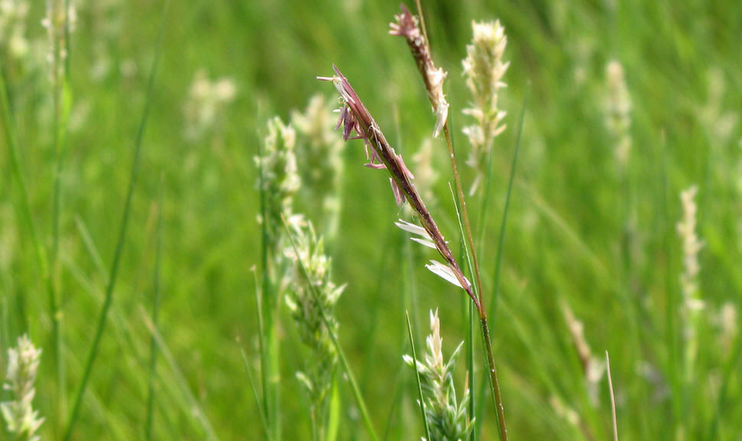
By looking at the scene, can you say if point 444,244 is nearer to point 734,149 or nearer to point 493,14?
point 734,149

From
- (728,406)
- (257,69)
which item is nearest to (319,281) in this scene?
(728,406)

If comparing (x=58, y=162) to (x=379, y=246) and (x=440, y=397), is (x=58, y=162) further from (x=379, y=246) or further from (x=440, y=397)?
(x=379, y=246)

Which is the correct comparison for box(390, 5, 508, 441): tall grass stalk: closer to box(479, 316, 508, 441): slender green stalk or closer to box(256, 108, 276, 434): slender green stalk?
box(479, 316, 508, 441): slender green stalk

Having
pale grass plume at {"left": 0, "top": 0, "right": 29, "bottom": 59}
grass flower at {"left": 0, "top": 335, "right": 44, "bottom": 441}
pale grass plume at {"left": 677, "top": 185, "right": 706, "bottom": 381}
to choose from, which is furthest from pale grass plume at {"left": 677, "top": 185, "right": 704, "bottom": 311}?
pale grass plume at {"left": 0, "top": 0, "right": 29, "bottom": 59}

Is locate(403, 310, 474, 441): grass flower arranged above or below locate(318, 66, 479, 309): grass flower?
below

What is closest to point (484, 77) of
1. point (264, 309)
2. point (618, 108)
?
point (264, 309)

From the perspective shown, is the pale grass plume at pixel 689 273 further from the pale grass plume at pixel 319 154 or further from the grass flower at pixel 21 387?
the grass flower at pixel 21 387

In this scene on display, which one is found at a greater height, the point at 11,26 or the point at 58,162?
the point at 11,26
